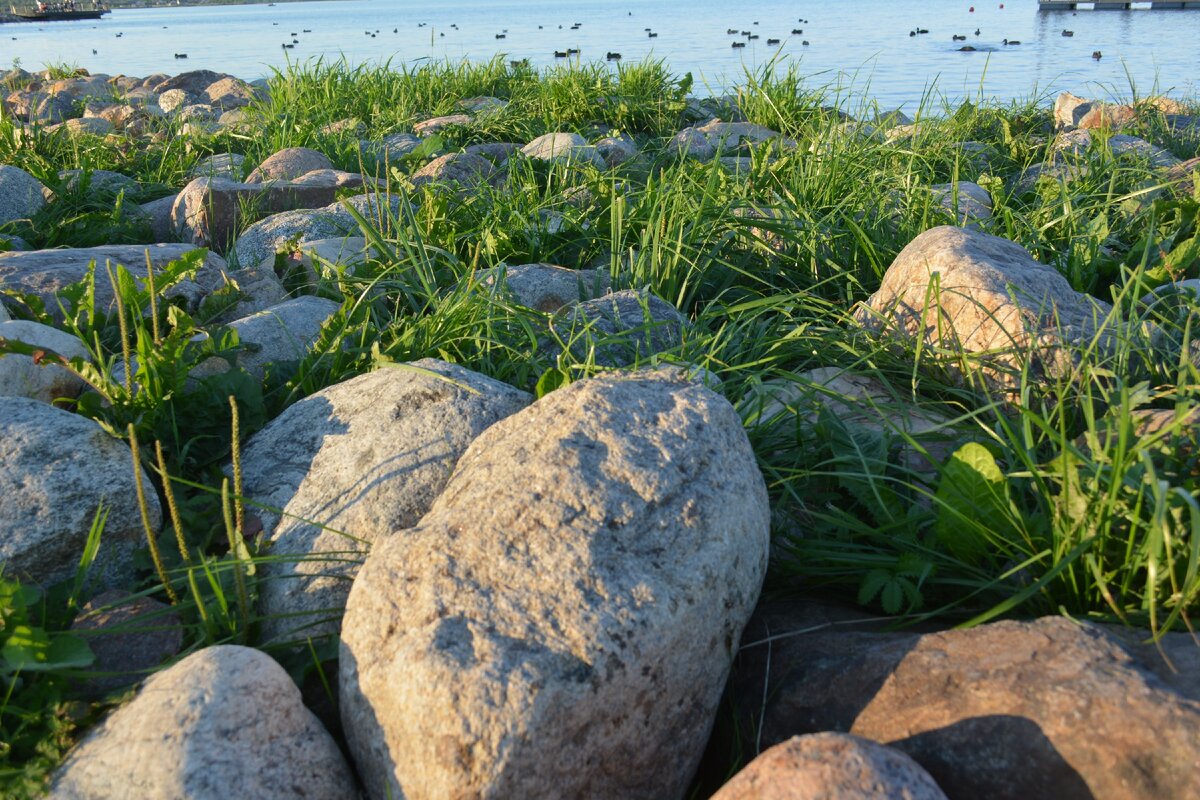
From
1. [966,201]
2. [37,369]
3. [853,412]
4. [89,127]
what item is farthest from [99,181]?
[853,412]

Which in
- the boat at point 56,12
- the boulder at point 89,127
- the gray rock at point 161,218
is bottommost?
the gray rock at point 161,218

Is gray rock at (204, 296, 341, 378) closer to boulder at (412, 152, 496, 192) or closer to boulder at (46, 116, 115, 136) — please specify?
boulder at (412, 152, 496, 192)

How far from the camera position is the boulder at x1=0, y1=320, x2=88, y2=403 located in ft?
9.45

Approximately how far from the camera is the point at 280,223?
194 inches

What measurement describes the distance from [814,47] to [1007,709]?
1851cm

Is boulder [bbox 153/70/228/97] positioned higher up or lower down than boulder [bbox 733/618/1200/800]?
higher up

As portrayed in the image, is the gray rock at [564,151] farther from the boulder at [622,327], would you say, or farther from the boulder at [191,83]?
the boulder at [191,83]

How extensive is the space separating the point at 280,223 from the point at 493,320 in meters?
2.24

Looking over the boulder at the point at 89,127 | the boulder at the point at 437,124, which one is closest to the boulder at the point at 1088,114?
the boulder at the point at 437,124

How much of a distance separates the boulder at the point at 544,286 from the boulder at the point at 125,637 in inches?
65.3

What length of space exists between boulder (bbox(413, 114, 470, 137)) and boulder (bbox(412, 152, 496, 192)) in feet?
4.82

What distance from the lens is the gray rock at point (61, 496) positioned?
91.6 inches

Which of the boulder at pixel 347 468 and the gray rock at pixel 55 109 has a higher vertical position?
the gray rock at pixel 55 109

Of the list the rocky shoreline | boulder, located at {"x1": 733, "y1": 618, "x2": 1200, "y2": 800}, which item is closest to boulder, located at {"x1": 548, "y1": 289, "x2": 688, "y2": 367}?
the rocky shoreline
